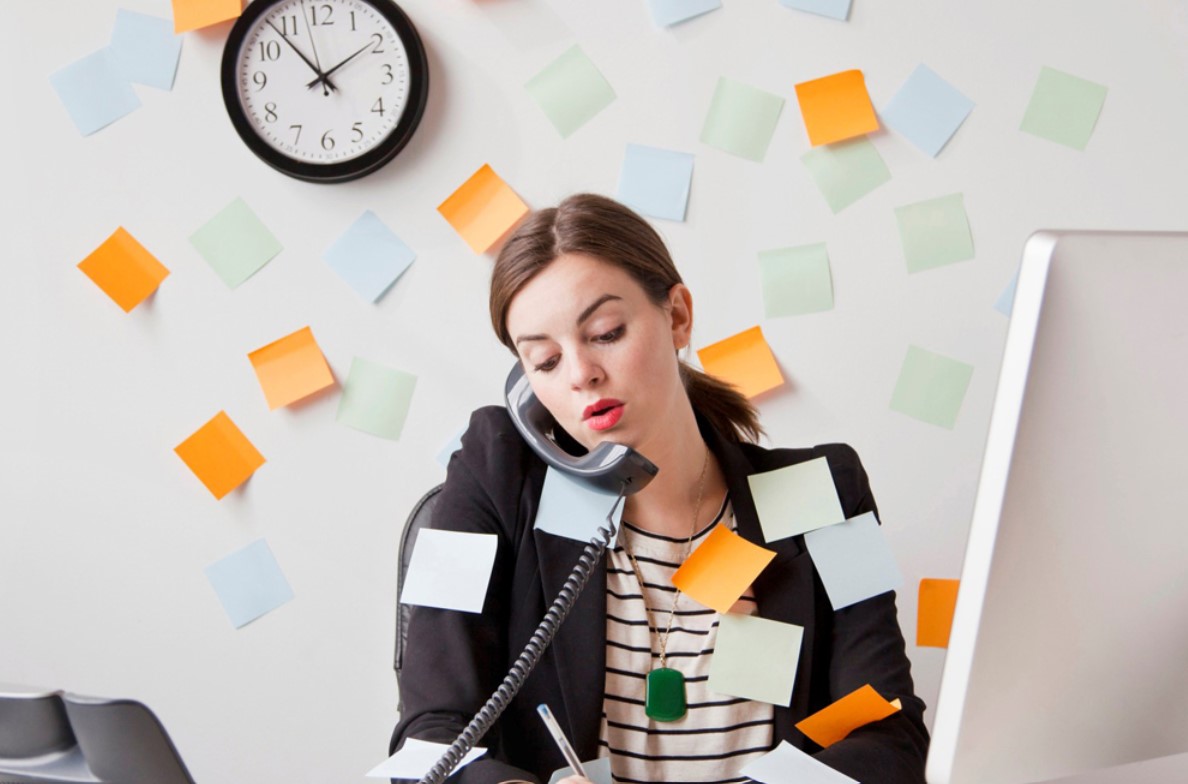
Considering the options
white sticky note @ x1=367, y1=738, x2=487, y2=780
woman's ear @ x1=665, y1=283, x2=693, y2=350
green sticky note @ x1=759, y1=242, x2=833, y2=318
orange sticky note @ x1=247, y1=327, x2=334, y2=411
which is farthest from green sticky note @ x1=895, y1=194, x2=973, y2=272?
white sticky note @ x1=367, y1=738, x2=487, y2=780

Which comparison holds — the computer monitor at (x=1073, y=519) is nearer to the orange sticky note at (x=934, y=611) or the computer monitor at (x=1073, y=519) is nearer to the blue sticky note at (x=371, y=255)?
the orange sticky note at (x=934, y=611)

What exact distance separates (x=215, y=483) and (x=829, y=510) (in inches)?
41.8

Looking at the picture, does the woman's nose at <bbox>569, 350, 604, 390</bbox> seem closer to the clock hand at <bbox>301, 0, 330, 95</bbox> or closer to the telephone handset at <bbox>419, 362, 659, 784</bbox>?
the telephone handset at <bbox>419, 362, 659, 784</bbox>

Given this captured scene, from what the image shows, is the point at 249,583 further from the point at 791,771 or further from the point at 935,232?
the point at 935,232

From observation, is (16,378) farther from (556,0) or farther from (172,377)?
(556,0)

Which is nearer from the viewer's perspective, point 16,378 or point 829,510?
point 829,510

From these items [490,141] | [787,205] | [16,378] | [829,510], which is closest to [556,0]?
[490,141]

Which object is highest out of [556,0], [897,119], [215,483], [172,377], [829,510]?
[556,0]

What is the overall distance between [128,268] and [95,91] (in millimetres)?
297

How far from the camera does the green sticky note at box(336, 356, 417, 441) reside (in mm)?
1854

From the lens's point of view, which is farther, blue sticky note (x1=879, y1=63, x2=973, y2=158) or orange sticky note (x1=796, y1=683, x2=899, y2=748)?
blue sticky note (x1=879, y1=63, x2=973, y2=158)

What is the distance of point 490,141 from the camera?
182cm

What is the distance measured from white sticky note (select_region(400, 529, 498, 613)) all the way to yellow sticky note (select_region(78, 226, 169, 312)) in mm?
A: 843

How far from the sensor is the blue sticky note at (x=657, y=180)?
1.80 meters
